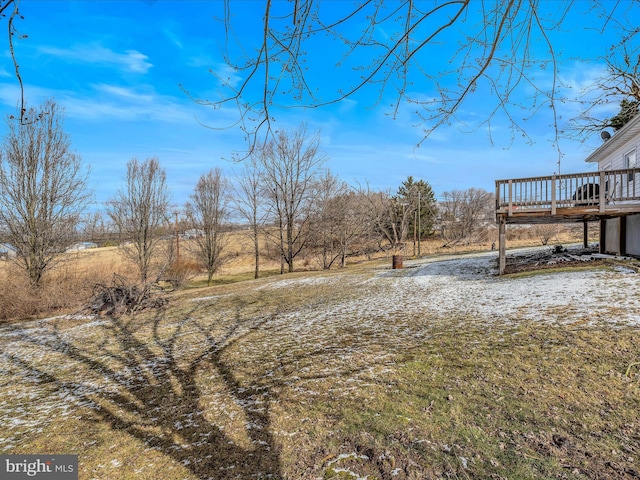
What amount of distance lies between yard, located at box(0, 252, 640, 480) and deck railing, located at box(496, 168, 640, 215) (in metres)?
2.66

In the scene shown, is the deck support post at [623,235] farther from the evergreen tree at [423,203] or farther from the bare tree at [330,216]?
the evergreen tree at [423,203]

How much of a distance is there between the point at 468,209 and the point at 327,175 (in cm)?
2363

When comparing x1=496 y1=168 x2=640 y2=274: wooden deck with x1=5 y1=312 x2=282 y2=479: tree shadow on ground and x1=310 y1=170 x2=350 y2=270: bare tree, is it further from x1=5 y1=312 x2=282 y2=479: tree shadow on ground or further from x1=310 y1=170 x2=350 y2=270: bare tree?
x1=310 y1=170 x2=350 y2=270: bare tree

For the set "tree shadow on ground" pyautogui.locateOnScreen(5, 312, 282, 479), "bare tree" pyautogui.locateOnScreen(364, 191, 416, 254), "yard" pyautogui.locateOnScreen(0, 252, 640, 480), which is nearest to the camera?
"yard" pyautogui.locateOnScreen(0, 252, 640, 480)

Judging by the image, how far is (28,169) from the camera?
12445 mm

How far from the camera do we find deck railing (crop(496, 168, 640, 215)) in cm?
868

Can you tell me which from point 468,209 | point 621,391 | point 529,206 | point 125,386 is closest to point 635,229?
point 529,206

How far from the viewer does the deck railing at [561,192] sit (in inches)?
342

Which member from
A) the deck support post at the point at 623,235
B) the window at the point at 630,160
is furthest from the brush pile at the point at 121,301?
the window at the point at 630,160

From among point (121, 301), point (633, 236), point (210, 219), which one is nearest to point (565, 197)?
point (633, 236)

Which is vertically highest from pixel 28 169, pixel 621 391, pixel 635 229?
pixel 28 169

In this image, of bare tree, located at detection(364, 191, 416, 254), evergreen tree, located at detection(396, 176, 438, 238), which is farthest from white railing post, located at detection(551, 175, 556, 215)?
evergreen tree, located at detection(396, 176, 438, 238)

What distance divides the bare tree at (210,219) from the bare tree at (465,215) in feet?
72.9

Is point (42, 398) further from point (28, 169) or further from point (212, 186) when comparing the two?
point (212, 186)
